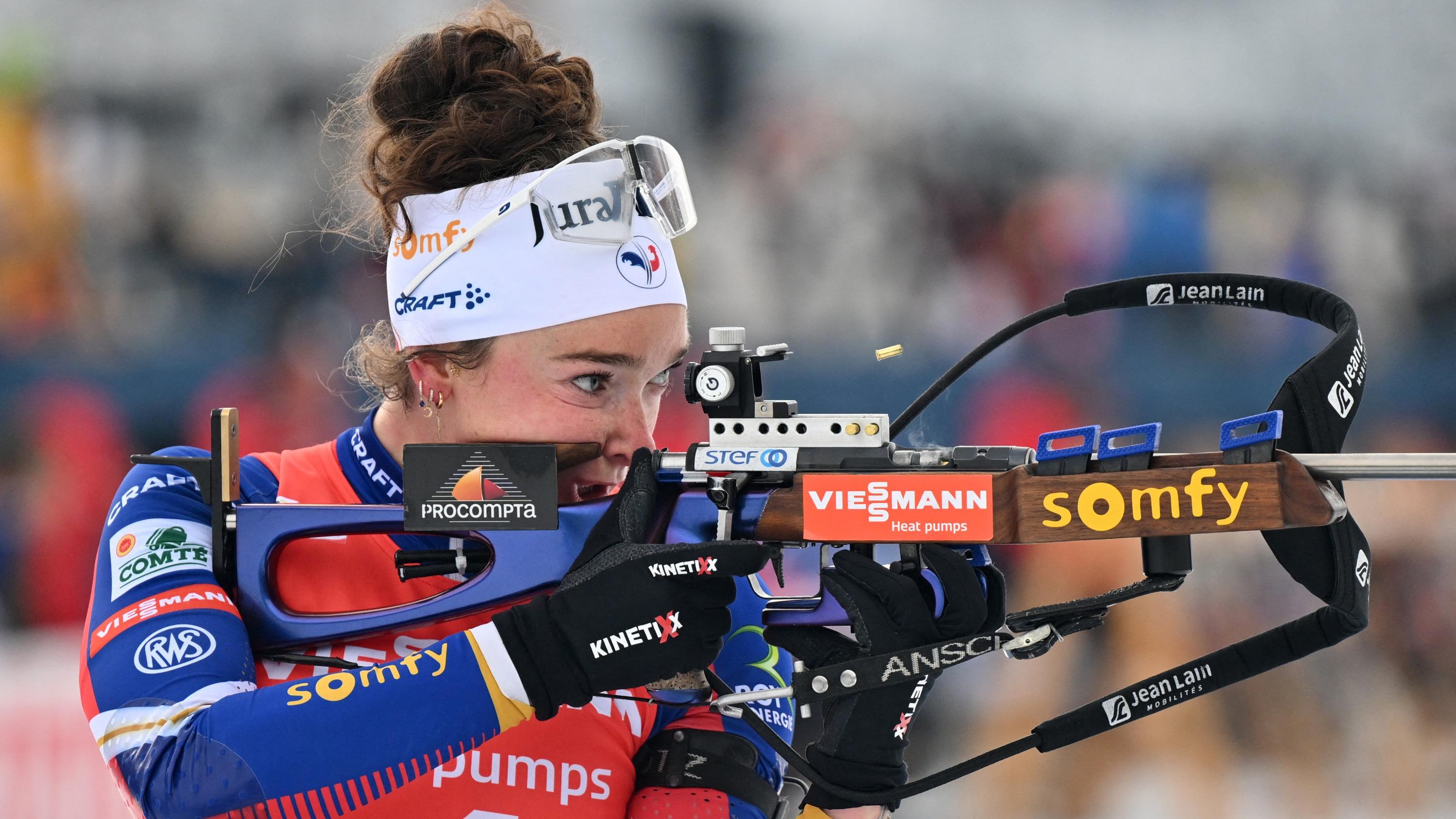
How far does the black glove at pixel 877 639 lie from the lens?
118cm

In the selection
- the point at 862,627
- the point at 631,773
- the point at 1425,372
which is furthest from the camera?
the point at 1425,372

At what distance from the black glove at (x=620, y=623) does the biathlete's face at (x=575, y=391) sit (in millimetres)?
217

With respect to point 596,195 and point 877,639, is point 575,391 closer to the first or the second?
point 596,195

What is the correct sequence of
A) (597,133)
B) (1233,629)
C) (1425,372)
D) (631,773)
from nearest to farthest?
(631,773) → (597,133) → (1233,629) → (1425,372)

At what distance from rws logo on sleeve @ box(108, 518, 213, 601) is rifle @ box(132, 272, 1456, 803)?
2cm

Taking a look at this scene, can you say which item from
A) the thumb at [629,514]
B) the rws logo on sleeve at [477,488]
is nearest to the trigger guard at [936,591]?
the thumb at [629,514]

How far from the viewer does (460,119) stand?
1.41 meters

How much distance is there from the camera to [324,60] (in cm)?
329

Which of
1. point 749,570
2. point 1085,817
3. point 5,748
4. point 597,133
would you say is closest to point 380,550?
point 749,570

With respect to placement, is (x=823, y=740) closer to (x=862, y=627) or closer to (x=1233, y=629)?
(x=862, y=627)

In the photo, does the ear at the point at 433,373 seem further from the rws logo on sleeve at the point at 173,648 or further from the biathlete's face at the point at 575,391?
the rws logo on sleeve at the point at 173,648

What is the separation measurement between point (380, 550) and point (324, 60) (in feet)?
7.69

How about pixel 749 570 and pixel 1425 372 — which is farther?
pixel 1425 372

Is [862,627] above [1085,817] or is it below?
above
